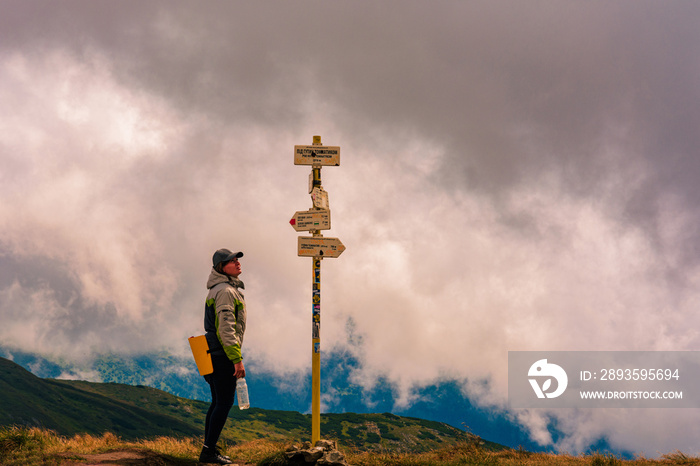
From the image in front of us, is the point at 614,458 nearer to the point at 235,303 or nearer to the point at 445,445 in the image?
the point at 445,445

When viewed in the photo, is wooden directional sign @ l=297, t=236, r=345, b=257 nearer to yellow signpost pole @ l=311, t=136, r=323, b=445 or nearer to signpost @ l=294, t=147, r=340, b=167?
yellow signpost pole @ l=311, t=136, r=323, b=445

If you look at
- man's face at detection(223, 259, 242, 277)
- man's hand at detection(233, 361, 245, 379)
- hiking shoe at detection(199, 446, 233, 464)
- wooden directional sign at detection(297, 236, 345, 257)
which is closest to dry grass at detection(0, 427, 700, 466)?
hiking shoe at detection(199, 446, 233, 464)

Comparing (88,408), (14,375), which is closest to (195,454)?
A: (88,408)

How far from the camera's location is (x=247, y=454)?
36.7 feet

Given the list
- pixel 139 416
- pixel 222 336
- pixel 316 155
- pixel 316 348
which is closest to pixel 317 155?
pixel 316 155

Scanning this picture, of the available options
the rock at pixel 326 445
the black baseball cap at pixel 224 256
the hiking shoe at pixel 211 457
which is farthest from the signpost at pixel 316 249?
the hiking shoe at pixel 211 457

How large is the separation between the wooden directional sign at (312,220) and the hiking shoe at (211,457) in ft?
16.0

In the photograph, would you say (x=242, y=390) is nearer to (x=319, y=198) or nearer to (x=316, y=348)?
(x=316, y=348)

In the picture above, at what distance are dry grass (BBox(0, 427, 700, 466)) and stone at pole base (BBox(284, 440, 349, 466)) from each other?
240 mm

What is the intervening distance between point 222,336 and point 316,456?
9.62ft

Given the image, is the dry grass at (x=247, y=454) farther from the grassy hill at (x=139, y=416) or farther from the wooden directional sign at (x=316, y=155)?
the grassy hill at (x=139, y=416)

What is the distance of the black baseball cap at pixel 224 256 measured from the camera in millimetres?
9766

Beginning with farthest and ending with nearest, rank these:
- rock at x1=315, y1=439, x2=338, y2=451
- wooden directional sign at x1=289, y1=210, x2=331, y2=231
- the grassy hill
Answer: the grassy hill → wooden directional sign at x1=289, y1=210, x2=331, y2=231 → rock at x1=315, y1=439, x2=338, y2=451

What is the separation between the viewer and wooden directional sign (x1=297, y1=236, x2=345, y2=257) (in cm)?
1134
